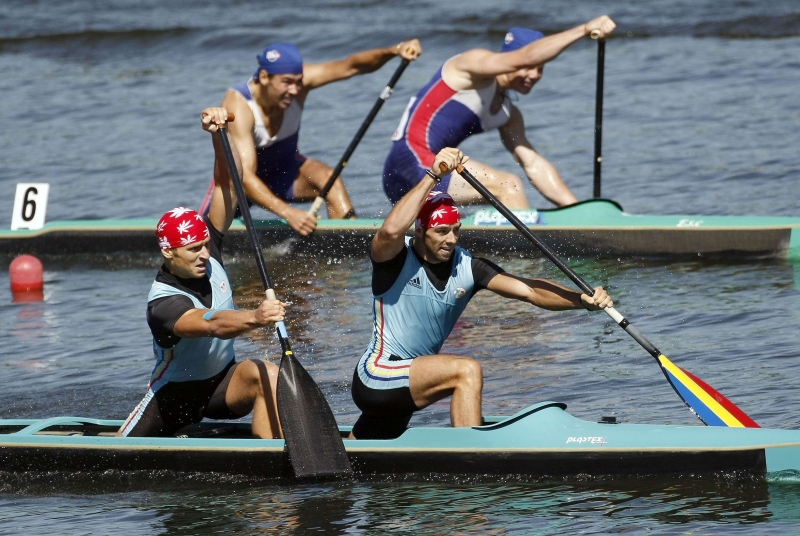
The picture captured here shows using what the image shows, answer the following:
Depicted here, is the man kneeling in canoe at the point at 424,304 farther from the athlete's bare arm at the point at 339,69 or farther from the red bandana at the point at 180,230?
the athlete's bare arm at the point at 339,69

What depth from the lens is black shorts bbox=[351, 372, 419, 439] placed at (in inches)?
229

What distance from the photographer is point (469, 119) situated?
32.0 feet

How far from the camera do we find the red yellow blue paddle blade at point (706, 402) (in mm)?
5824

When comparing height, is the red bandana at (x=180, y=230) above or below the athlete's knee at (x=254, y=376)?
above

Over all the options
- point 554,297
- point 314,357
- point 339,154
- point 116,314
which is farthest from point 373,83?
point 554,297

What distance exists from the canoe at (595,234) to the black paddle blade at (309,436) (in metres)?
4.44

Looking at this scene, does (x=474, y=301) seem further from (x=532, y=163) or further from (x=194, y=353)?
(x=194, y=353)

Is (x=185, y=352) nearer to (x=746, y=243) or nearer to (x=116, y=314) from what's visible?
(x=116, y=314)

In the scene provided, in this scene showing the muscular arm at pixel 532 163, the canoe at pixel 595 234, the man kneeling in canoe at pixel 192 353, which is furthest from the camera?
the muscular arm at pixel 532 163

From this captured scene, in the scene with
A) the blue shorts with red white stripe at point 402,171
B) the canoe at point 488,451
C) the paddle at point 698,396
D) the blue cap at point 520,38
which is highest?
the blue cap at point 520,38

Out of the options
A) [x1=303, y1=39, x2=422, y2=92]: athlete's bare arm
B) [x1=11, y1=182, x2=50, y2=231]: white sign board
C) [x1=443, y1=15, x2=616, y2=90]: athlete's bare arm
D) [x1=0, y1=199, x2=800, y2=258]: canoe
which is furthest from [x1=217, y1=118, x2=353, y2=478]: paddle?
[x1=11, y1=182, x2=50, y2=231]: white sign board

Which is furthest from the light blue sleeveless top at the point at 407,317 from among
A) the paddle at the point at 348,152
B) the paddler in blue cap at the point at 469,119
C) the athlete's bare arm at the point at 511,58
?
the paddle at the point at 348,152

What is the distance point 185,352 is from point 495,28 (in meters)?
14.2

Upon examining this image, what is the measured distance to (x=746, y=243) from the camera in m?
9.70
